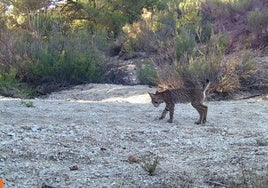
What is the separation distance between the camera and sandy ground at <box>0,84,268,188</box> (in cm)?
547

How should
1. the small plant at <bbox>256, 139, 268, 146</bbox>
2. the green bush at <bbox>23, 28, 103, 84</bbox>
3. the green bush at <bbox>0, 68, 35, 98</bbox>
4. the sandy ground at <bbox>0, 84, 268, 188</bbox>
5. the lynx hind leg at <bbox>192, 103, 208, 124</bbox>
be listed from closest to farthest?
the sandy ground at <bbox>0, 84, 268, 188</bbox>, the small plant at <bbox>256, 139, 268, 146</bbox>, the lynx hind leg at <bbox>192, 103, 208, 124</bbox>, the green bush at <bbox>0, 68, 35, 98</bbox>, the green bush at <bbox>23, 28, 103, 84</bbox>

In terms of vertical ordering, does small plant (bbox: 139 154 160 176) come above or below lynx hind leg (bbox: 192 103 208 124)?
above

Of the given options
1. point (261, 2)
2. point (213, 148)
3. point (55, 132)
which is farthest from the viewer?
point (261, 2)

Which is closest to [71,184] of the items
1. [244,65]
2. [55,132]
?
[55,132]

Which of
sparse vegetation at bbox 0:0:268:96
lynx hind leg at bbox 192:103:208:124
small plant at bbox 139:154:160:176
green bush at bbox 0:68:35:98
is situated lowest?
green bush at bbox 0:68:35:98

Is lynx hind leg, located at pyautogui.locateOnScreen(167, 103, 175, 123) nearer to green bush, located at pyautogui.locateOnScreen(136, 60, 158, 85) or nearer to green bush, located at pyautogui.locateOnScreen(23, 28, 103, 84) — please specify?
green bush, located at pyautogui.locateOnScreen(136, 60, 158, 85)

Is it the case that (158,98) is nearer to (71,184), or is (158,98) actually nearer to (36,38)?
(71,184)

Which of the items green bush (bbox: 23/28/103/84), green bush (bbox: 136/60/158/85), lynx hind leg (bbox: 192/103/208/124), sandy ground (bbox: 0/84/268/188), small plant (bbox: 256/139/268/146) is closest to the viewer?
sandy ground (bbox: 0/84/268/188)

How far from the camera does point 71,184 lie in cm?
526

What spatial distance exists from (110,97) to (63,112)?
469 centimetres

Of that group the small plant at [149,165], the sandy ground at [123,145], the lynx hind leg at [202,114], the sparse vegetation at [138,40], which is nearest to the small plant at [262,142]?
the sandy ground at [123,145]

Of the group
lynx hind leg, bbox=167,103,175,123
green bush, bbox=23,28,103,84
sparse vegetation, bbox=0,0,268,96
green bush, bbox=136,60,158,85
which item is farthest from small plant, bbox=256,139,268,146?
green bush, bbox=23,28,103,84

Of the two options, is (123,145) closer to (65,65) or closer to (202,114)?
(202,114)

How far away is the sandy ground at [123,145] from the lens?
17.9ft
